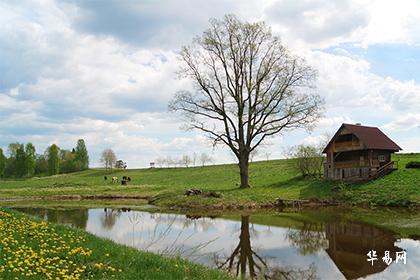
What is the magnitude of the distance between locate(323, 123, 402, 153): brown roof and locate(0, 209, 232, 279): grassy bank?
36874 mm

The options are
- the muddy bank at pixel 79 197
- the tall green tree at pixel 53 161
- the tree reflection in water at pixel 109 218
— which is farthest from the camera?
the tall green tree at pixel 53 161

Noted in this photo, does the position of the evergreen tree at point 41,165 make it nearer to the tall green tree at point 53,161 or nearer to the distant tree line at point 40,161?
the distant tree line at point 40,161

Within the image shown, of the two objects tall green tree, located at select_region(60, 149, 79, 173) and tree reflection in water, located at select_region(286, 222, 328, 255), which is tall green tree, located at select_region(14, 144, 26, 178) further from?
tree reflection in water, located at select_region(286, 222, 328, 255)

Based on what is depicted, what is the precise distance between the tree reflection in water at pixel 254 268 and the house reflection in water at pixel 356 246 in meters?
1.36

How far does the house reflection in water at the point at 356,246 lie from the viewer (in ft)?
45.4

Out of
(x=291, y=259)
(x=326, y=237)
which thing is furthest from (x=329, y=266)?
(x=326, y=237)

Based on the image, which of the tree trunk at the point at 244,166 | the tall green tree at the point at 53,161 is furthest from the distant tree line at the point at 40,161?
the tree trunk at the point at 244,166

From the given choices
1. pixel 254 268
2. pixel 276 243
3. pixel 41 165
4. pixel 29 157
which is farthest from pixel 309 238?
pixel 41 165

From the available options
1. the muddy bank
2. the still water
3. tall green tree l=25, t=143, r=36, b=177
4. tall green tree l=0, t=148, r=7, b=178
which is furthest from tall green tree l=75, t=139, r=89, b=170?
the still water

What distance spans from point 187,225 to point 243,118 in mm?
22172

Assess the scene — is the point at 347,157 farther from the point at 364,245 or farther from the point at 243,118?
the point at 364,245

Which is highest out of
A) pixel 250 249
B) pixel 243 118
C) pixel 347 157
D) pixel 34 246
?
pixel 243 118

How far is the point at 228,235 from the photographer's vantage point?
69.8 ft

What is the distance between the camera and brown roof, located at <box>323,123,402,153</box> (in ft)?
144
